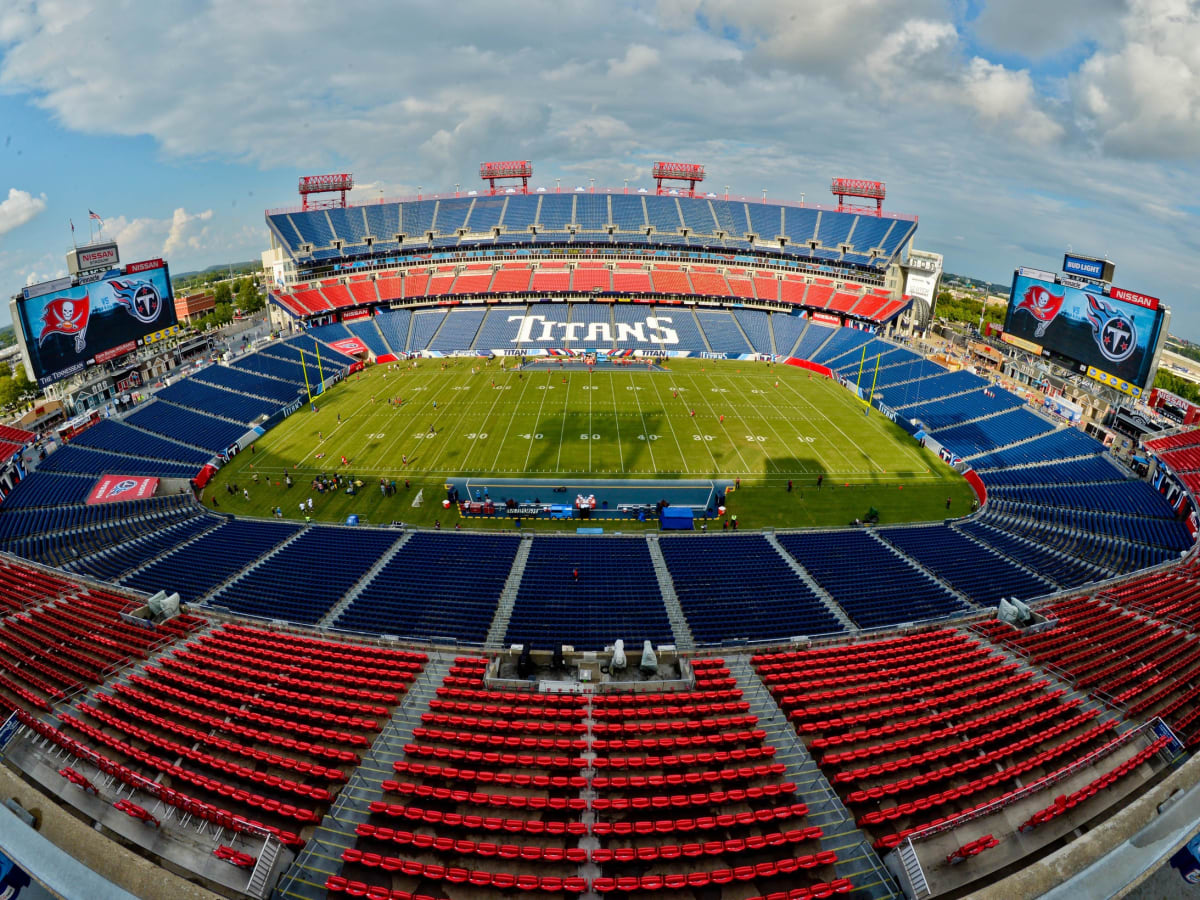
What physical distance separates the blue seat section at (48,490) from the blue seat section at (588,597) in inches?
1092

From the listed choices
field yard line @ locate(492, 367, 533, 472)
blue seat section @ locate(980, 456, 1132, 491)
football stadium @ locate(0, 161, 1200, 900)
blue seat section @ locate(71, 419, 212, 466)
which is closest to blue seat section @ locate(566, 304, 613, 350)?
football stadium @ locate(0, 161, 1200, 900)

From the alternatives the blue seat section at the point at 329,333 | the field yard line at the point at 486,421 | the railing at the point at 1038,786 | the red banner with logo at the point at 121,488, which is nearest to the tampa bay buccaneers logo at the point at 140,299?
the blue seat section at the point at 329,333

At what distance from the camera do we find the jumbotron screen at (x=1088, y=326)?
3762 cm

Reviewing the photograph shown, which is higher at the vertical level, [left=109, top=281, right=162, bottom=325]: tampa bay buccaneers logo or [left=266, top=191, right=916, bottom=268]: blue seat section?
[left=266, top=191, right=916, bottom=268]: blue seat section

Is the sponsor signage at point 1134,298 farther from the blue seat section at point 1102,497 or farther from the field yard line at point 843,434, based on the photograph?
the field yard line at point 843,434

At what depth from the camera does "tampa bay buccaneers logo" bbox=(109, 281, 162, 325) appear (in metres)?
45.6

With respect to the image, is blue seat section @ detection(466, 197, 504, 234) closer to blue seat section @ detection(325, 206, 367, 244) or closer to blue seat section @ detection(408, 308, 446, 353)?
blue seat section @ detection(325, 206, 367, 244)

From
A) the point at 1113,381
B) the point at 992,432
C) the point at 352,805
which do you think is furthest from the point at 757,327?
the point at 352,805

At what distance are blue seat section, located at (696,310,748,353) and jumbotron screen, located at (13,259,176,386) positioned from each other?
5415 cm

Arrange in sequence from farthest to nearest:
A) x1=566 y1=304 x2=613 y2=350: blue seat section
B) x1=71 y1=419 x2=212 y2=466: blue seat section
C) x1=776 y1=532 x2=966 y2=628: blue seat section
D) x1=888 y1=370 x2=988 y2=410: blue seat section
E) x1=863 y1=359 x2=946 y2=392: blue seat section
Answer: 1. x1=566 y1=304 x2=613 y2=350: blue seat section
2. x1=863 y1=359 x2=946 y2=392: blue seat section
3. x1=888 y1=370 x2=988 y2=410: blue seat section
4. x1=71 y1=419 x2=212 y2=466: blue seat section
5. x1=776 y1=532 x2=966 y2=628: blue seat section

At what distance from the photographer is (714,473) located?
4019 centimetres

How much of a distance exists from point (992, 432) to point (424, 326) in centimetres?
5991

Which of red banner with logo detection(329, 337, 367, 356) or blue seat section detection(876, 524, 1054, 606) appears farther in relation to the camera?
red banner with logo detection(329, 337, 367, 356)

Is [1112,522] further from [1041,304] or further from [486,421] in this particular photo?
[486,421]
